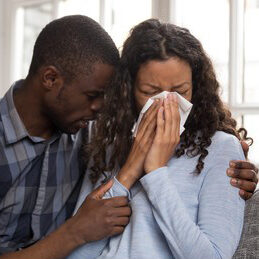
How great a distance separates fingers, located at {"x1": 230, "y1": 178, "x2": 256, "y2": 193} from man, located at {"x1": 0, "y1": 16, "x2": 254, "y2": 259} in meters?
0.51

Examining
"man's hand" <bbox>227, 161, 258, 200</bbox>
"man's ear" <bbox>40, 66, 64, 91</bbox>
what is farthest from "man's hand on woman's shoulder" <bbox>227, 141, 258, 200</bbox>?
"man's ear" <bbox>40, 66, 64, 91</bbox>

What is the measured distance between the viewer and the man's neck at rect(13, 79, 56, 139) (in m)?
1.57

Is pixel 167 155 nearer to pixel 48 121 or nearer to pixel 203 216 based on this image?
pixel 203 216

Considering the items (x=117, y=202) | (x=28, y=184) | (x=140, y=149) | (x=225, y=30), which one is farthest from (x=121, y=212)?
(x=225, y=30)

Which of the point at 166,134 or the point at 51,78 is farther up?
the point at 51,78

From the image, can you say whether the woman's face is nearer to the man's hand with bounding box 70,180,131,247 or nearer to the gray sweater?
the gray sweater

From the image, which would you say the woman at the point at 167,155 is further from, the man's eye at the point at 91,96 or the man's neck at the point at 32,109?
the man's neck at the point at 32,109

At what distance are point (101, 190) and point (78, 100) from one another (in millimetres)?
337

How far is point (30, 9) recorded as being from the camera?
3838mm

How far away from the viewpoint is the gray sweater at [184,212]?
3.63 feet

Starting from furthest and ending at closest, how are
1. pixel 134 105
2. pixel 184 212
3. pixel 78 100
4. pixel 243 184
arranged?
pixel 78 100
pixel 134 105
pixel 243 184
pixel 184 212

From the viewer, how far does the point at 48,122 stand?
1.59m

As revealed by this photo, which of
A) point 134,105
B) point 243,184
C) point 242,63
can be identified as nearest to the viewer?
point 243,184

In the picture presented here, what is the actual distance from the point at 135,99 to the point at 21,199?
473 millimetres
